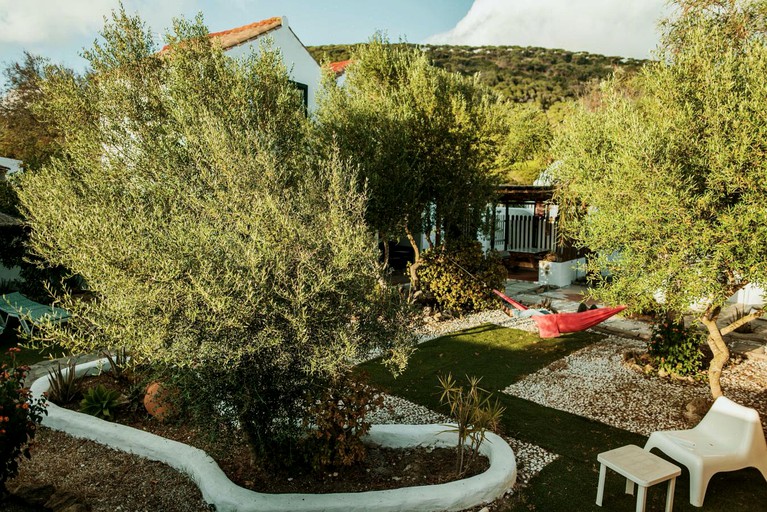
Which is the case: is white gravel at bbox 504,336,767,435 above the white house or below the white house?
below

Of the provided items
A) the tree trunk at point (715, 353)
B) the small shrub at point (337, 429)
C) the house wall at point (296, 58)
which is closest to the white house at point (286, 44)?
the house wall at point (296, 58)

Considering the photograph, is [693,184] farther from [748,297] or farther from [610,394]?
[748,297]

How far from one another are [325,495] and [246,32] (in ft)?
50.2

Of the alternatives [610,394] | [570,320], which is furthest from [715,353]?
[570,320]

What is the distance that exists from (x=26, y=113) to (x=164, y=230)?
2613 cm

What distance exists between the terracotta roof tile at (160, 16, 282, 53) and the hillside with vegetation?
3231 cm

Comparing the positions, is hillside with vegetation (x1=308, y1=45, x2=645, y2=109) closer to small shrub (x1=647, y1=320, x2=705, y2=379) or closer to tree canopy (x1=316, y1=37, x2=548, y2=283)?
tree canopy (x1=316, y1=37, x2=548, y2=283)

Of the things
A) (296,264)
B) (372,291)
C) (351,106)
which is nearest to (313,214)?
(296,264)

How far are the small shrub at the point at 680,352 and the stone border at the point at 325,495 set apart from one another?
4405 mm

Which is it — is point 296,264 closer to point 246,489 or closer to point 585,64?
point 246,489

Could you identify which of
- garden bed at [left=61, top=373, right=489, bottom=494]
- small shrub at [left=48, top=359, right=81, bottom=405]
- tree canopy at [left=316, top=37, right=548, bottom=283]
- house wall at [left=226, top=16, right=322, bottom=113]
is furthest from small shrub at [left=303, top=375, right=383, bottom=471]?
house wall at [left=226, top=16, right=322, bottom=113]

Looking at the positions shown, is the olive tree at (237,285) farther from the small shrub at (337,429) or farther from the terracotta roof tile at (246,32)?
the terracotta roof tile at (246,32)

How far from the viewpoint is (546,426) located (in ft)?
21.9

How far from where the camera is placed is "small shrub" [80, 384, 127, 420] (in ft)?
21.6
